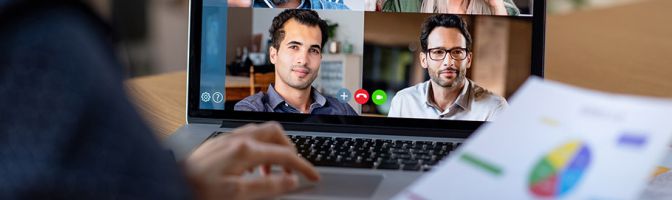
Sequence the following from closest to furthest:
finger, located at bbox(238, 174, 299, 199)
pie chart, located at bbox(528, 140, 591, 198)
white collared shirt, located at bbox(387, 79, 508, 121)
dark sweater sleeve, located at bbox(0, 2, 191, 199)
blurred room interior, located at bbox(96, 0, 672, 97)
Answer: dark sweater sleeve, located at bbox(0, 2, 191, 199)
pie chart, located at bbox(528, 140, 591, 198)
finger, located at bbox(238, 174, 299, 199)
white collared shirt, located at bbox(387, 79, 508, 121)
blurred room interior, located at bbox(96, 0, 672, 97)

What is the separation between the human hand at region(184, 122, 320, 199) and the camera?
2.12 feet

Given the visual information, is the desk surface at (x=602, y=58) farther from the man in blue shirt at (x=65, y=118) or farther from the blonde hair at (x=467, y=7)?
the man in blue shirt at (x=65, y=118)

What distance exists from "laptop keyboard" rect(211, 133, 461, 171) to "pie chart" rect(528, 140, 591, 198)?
0.36m

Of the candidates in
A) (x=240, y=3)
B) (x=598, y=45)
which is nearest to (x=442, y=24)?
(x=240, y=3)

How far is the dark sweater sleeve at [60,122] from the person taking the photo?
0.41 meters

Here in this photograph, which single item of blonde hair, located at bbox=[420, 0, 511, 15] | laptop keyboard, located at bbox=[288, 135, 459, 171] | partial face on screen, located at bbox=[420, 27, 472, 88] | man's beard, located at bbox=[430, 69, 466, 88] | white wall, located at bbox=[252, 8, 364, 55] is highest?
blonde hair, located at bbox=[420, 0, 511, 15]

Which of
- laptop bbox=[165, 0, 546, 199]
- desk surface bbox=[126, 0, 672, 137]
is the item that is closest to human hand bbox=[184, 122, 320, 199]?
laptop bbox=[165, 0, 546, 199]

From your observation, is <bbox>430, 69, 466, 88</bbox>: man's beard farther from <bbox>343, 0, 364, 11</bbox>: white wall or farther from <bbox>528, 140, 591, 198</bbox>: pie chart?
<bbox>528, 140, 591, 198</bbox>: pie chart

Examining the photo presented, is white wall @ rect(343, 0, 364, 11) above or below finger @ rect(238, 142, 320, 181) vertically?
above

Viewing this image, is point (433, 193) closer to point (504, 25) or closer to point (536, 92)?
point (536, 92)

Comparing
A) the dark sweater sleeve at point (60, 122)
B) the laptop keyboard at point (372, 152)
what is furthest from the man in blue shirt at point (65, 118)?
the laptop keyboard at point (372, 152)

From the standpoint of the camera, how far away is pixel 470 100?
1200 millimetres

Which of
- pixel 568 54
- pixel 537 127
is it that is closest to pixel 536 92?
pixel 537 127

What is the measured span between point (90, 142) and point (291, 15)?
82cm
